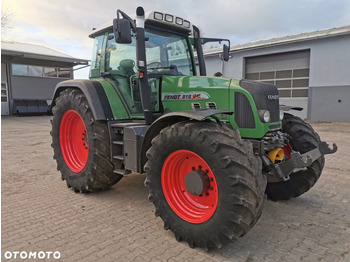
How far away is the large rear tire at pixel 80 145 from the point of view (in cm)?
380

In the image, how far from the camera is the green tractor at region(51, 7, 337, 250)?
2.44 meters

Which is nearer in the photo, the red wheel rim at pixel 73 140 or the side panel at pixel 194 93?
the side panel at pixel 194 93

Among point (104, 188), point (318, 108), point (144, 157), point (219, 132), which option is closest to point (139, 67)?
point (144, 157)

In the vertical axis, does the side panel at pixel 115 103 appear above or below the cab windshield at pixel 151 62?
below

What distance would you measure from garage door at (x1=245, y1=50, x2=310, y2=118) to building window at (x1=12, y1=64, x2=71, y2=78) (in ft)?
46.3

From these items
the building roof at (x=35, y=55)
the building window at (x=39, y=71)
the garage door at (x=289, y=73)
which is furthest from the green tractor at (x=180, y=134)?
the building window at (x=39, y=71)

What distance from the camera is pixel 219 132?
251 cm

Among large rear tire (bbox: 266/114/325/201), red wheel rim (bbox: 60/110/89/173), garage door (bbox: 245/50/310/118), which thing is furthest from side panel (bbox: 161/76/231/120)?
garage door (bbox: 245/50/310/118)

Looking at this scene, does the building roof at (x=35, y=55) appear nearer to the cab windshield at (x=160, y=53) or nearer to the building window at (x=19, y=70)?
the building window at (x=19, y=70)

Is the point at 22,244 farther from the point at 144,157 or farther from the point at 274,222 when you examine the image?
the point at 274,222

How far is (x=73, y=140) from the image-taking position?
4598mm

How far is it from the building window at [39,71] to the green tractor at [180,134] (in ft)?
60.2

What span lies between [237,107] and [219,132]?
71 centimetres

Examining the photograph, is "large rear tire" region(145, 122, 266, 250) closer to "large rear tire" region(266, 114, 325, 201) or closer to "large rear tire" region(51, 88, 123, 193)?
"large rear tire" region(51, 88, 123, 193)
